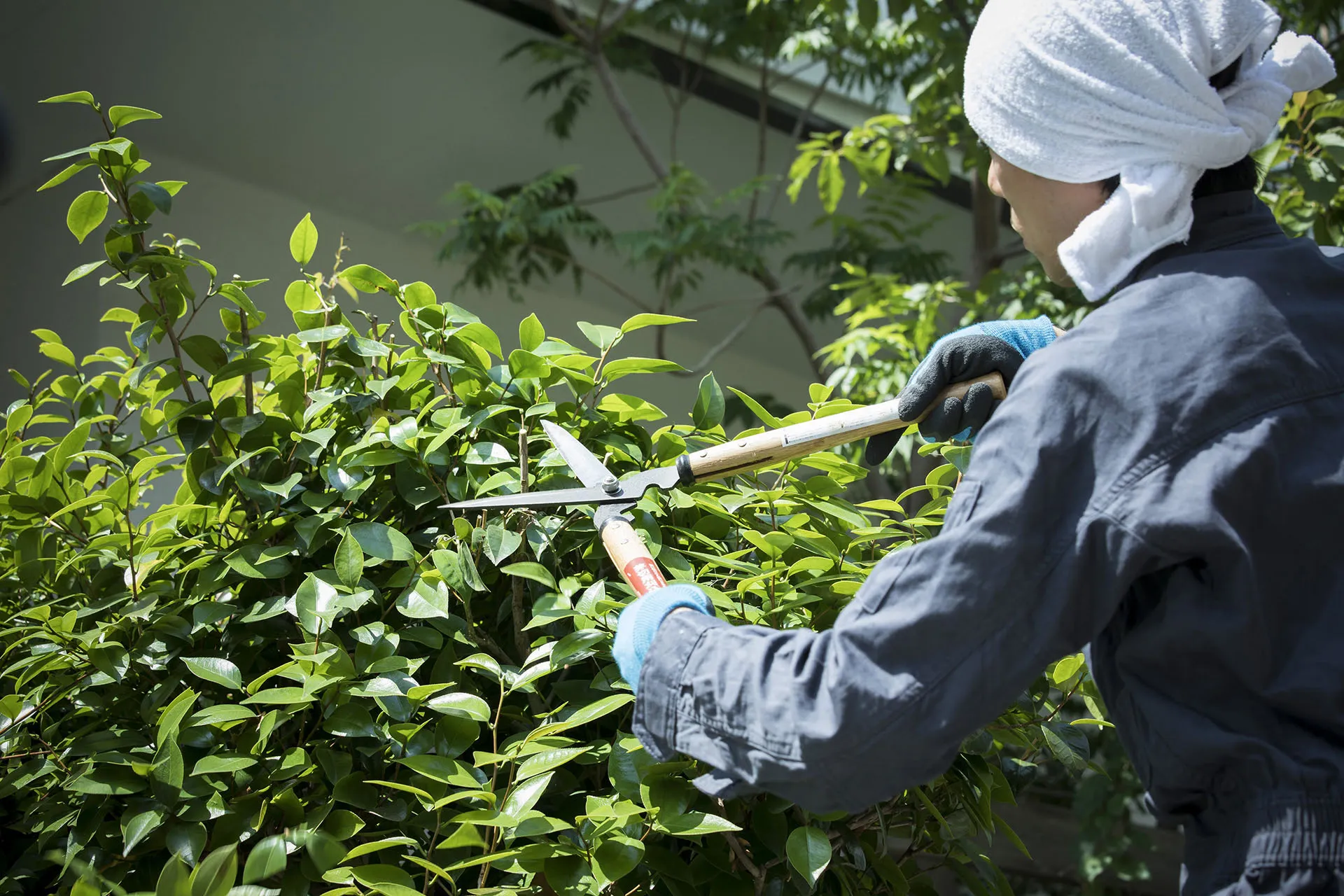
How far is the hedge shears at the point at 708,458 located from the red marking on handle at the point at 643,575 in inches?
4.0

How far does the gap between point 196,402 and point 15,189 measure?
3.09 metres

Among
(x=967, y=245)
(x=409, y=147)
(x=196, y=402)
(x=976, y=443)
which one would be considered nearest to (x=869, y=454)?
(x=976, y=443)

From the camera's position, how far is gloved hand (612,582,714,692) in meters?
0.84

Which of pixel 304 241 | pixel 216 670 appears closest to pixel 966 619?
pixel 216 670

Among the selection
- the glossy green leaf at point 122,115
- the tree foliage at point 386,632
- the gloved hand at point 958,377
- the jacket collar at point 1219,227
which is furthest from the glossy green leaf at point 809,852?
the glossy green leaf at point 122,115

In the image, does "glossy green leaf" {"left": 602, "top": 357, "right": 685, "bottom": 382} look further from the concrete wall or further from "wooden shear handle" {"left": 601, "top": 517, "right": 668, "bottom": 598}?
the concrete wall

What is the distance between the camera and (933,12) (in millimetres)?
2818

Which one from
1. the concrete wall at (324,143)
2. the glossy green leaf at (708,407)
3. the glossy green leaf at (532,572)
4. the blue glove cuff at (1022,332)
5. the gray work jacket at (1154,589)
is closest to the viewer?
the gray work jacket at (1154,589)

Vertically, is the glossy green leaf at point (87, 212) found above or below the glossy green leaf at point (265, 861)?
above

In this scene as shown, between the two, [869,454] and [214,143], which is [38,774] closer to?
[869,454]

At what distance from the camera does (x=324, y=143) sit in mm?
4676

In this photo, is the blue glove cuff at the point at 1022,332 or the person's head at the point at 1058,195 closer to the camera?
the person's head at the point at 1058,195

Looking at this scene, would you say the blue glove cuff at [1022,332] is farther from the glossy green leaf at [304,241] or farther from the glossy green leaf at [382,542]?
the glossy green leaf at [304,241]

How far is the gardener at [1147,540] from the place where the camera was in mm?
695
